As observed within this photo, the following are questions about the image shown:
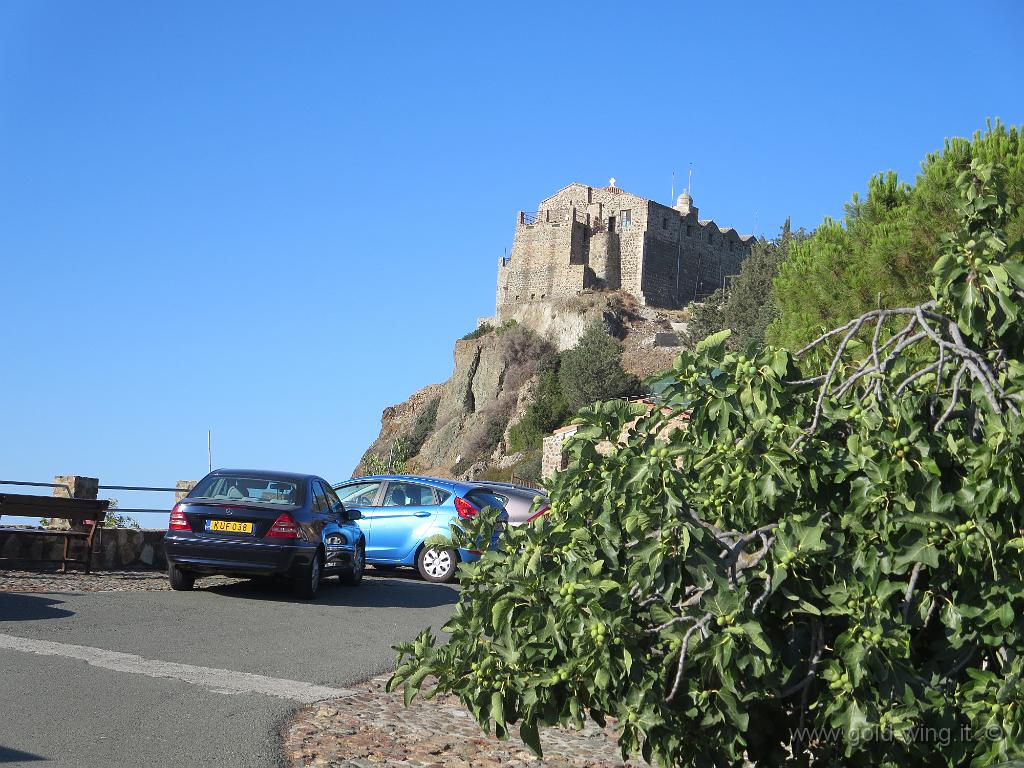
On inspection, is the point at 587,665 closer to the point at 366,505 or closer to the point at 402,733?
the point at 402,733

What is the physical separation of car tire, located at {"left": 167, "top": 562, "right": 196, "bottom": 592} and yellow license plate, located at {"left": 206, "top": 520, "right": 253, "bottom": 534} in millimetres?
849

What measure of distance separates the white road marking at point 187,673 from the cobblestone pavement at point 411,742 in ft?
1.01

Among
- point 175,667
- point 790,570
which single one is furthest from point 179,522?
point 790,570

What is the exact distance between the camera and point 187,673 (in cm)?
777

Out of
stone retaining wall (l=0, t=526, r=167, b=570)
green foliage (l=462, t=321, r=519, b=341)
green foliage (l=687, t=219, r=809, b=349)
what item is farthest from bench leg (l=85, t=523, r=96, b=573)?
green foliage (l=462, t=321, r=519, b=341)

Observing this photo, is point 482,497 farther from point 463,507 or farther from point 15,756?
point 15,756

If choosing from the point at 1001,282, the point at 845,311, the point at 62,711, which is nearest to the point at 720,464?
the point at 1001,282

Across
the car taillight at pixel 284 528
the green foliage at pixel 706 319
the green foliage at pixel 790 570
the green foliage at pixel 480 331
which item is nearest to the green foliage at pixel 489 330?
the green foliage at pixel 480 331

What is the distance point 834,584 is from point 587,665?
920mm

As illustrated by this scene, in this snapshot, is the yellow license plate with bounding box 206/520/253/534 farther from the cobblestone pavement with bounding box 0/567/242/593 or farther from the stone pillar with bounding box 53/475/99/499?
the stone pillar with bounding box 53/475/99/499

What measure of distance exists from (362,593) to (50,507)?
165 inches

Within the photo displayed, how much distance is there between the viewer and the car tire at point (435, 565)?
16.6 m

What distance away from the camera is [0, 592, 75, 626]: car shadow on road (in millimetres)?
9922

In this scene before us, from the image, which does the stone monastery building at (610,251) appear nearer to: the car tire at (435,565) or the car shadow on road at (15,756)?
the car tire at (435,565)
